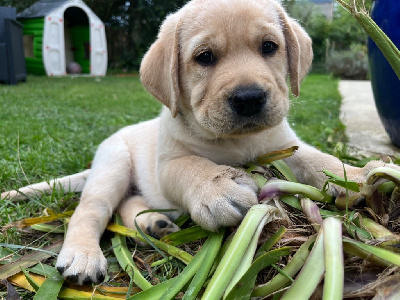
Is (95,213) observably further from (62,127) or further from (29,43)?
(29,43)

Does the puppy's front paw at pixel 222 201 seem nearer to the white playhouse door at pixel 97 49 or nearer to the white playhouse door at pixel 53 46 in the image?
the white playhouse door at pixel 53 46

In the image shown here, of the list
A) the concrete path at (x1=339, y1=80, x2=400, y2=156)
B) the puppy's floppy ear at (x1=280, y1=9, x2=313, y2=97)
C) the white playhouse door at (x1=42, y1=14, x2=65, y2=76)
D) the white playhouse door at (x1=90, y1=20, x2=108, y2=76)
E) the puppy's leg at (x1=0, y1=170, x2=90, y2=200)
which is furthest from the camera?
the white playhouse door at (x1=90, y1=20, x2=108, y2=76)

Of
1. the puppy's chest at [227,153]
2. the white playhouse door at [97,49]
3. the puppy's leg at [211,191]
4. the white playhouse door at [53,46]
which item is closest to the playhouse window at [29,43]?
the white playhouse door at [53,46]

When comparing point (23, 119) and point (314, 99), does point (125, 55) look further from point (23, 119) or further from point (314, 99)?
point (23, 119)

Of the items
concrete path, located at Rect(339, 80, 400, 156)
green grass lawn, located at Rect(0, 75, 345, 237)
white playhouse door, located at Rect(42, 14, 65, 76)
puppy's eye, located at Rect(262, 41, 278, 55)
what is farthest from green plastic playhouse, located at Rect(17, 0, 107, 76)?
puppy's eye, located at Rect(262, 41, 278, 55)

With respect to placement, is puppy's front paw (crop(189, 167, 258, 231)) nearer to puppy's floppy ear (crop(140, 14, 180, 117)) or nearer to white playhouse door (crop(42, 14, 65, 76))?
puppy's floppy ear (crop(140, 14, 180, 117))

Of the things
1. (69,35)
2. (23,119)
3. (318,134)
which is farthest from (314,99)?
(69,35)
